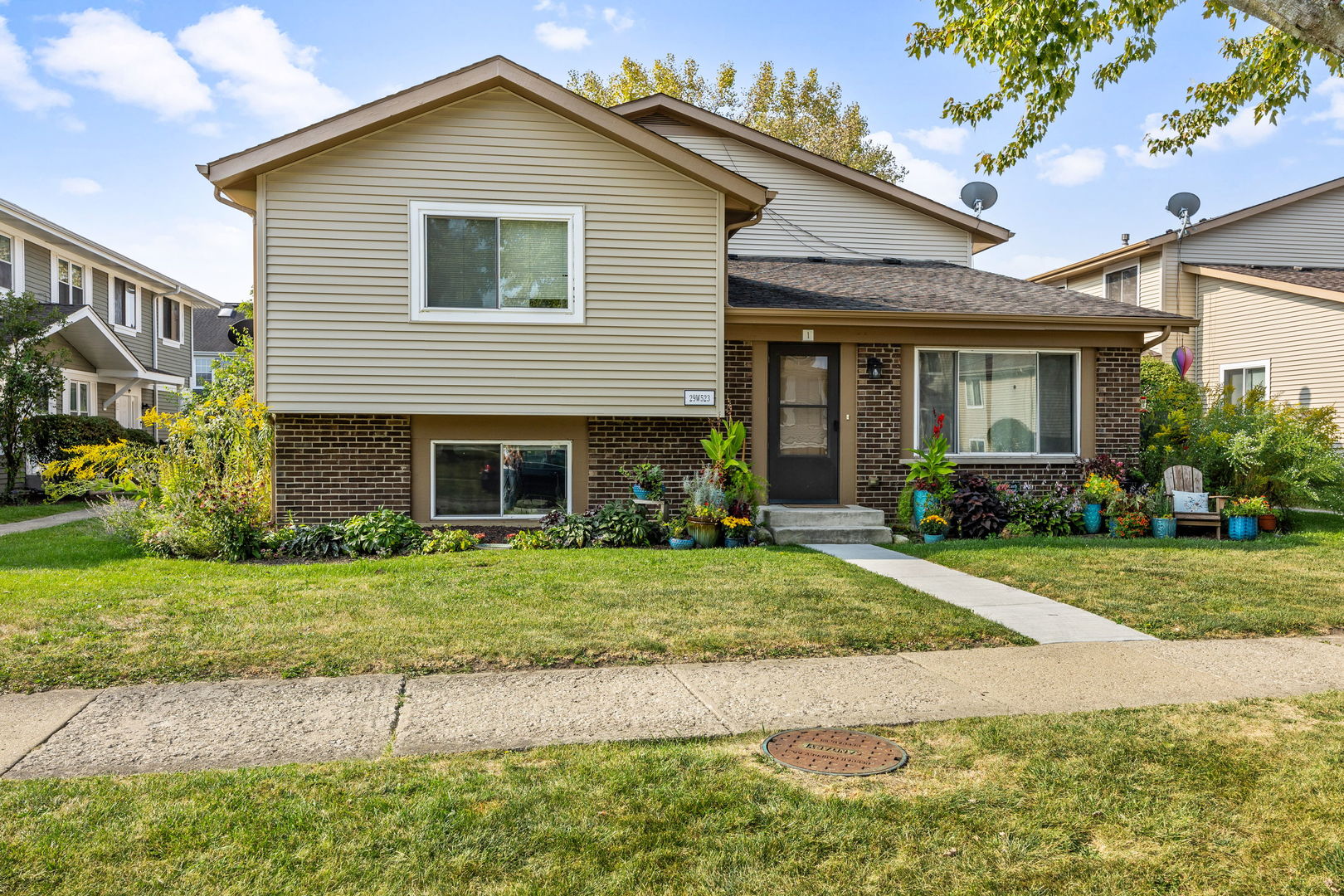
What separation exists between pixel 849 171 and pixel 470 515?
847cm

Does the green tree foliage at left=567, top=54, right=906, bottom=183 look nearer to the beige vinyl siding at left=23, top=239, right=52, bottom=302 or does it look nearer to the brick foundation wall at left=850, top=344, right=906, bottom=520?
the beige vinyl siding at left=23, top=239, right=52, bottom=302

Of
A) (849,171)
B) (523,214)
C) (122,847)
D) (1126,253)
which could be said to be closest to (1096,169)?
(1126,253)

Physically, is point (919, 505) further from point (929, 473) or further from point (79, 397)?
point (79, 397)

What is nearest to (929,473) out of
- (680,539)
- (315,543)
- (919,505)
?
(919,505)

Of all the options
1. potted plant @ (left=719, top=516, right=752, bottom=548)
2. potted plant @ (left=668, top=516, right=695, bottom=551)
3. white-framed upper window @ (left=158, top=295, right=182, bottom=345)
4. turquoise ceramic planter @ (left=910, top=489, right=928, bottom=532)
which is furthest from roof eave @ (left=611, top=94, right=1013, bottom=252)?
white-framed upper window @ (left=158, top=295, right=182, bottom=345)

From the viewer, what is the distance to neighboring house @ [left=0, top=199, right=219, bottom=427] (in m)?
19.7

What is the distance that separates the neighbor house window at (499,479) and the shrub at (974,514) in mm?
4763

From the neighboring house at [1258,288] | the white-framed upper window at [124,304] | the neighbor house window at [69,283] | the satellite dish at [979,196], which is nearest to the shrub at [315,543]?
the satellite dish at [979,196]

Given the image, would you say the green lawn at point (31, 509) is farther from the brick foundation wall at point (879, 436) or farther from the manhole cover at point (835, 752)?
the manhole cover at point (835, 752)

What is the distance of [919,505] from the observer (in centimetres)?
1141

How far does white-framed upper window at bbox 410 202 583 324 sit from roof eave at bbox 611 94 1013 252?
478 cm

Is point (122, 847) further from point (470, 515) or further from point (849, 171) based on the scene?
point (849, 171)

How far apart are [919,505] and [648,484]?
3404mm

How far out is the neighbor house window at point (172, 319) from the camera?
2794 cm
